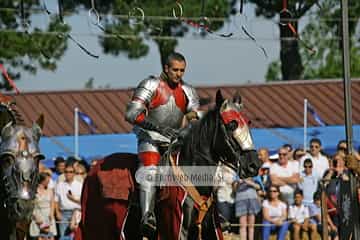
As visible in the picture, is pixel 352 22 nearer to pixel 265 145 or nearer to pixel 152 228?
pixel 265 145

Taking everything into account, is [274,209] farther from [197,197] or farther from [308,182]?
[197,197]

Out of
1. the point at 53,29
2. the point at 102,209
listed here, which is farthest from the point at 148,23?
the point at 102,209

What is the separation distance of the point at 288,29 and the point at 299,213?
510 inches

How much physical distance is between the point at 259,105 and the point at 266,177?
32.8 ft

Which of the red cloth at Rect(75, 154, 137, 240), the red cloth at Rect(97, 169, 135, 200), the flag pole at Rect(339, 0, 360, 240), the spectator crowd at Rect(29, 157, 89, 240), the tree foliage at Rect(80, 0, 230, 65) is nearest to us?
the flag pole at Rect(339, 0, 360, 240)

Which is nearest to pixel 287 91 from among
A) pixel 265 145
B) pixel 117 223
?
pixel 265 145

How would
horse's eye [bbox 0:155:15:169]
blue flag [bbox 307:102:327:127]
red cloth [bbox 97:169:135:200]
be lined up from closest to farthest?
1. horse's eye [bbox 0:155:15:169]
2. red cloth [bbox 97:169:135:200]
3. blue flag [bbox 307:102:327:127]

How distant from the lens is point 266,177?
1800cm

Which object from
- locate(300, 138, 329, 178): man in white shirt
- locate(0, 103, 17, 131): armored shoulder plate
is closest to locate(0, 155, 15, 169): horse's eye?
locate(0, 103, 17, 131): armored shoulder plate

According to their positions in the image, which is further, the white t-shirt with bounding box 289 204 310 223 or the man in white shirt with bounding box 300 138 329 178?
the man in white shirt with bounding box 300 138 329 178

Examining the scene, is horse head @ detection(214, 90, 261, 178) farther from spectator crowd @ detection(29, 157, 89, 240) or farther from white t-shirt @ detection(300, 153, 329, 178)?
white t-shirt @ detection(300, 153, 329, 178)

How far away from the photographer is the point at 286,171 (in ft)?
58.6

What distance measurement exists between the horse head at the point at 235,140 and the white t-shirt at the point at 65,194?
6051mm

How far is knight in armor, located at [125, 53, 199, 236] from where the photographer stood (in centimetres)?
1207
